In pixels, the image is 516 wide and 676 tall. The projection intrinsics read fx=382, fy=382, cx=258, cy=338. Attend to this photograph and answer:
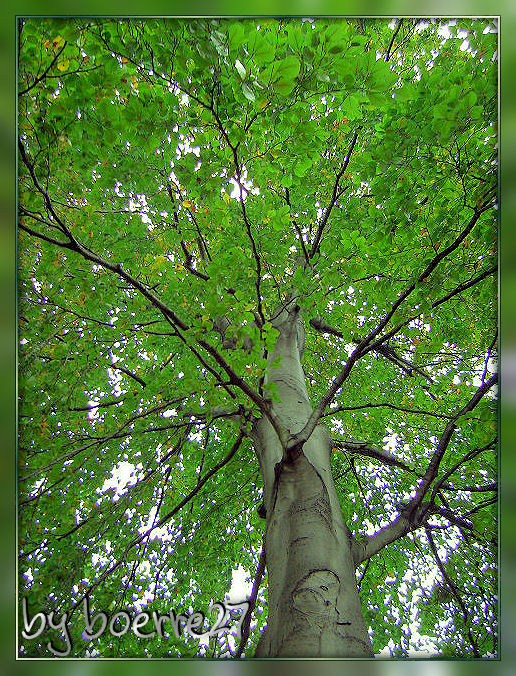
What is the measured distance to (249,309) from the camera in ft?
5.28

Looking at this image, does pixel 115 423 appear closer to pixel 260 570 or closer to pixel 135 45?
pixel 260 570

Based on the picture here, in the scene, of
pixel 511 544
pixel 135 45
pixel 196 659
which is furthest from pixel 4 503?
pixel 511 544

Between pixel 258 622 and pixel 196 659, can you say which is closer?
pixel 196 659

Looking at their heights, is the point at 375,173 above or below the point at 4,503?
above

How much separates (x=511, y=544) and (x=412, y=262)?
1197 mm

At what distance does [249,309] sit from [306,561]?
982mm

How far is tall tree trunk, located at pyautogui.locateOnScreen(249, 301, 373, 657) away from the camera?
4.15 ft

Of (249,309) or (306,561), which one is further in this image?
(249,309)

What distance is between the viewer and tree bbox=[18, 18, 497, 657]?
136 cm

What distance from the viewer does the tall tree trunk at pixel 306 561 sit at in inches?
49.8

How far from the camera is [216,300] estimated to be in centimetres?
147

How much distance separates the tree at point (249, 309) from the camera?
1.36 m

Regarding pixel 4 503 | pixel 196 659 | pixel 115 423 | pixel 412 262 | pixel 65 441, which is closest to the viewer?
pixel 196 659

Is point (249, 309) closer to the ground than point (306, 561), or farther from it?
farther from it
